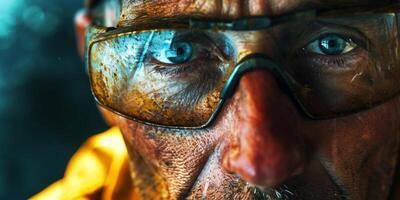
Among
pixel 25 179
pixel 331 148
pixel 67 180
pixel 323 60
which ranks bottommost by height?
pixel 25 179

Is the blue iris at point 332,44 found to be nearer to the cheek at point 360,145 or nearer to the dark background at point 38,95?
the cheek at point 360,145

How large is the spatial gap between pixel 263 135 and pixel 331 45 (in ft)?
0.69

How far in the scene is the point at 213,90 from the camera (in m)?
1.04

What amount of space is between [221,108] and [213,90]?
0.04m

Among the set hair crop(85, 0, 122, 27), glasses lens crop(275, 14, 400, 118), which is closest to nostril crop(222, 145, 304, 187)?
glasses lens crop(275, 14, 400, 118)

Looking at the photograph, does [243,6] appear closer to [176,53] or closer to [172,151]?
[176,53]

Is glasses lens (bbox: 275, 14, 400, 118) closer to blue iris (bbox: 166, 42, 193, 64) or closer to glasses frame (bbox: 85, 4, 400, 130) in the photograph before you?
glasses frame (bbox: 85, 4, 400, 130)

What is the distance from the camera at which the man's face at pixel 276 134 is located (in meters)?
0.94

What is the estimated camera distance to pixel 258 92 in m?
0.96

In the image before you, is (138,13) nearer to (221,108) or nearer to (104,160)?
(221,108)

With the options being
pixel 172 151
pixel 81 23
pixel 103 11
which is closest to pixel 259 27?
pixel 172 151

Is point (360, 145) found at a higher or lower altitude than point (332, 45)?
lower

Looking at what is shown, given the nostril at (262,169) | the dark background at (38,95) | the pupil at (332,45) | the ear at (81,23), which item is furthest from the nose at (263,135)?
the dark background at (38,95)

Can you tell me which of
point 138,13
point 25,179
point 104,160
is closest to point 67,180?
point 104,160
